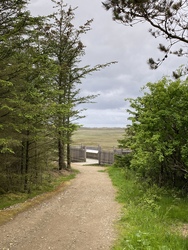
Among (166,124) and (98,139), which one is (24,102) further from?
(98,139)

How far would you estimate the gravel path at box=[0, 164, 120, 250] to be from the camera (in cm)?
577

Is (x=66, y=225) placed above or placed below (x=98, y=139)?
below

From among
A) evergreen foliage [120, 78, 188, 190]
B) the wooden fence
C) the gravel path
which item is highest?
evergreen foliage [120, 78, 188, 190]

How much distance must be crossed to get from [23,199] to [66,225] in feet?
11.4

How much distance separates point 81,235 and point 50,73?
6.74 m

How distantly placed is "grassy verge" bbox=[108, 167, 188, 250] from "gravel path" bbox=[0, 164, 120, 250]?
1.27 ft

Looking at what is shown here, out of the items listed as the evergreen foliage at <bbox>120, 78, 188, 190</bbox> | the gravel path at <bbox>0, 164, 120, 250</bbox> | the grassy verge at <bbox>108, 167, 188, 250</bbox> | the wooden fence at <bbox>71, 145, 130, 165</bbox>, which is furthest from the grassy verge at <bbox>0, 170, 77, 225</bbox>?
the wooden fence at <bbox>71, 145, 130, 165</bbox>

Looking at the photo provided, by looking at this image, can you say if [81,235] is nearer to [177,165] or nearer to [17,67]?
[177,165]

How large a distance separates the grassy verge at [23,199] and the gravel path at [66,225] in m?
0.31

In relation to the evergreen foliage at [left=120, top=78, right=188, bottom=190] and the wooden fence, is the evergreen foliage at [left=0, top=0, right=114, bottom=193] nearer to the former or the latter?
the evergreen foliage at [left=120, top=78, right=188, bottom=190]

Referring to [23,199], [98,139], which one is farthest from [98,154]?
[98,139]

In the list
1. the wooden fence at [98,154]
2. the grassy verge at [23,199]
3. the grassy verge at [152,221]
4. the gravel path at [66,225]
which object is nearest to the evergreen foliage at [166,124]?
the grassy verge at [152,221]

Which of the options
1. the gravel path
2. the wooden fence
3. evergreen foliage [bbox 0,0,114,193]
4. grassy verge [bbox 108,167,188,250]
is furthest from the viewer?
the wooden fence

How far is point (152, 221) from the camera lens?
7.04 metres
